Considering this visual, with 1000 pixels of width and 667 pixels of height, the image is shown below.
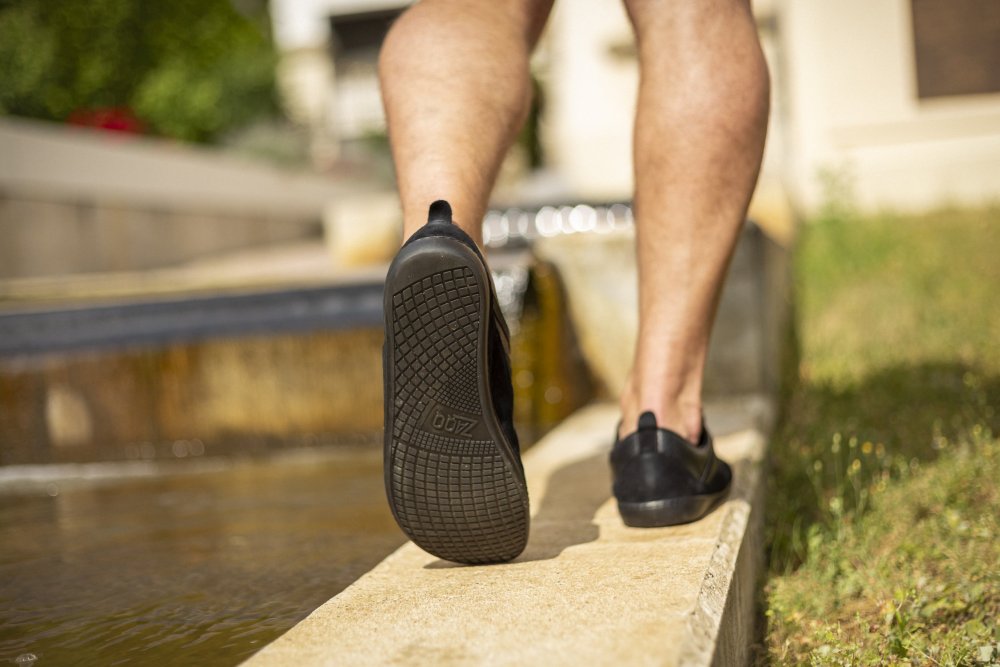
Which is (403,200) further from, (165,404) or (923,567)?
(165,404)

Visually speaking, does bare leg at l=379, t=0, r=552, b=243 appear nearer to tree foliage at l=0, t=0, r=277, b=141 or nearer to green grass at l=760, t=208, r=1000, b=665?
green grass at l=760, t=208, r=1000, b=665

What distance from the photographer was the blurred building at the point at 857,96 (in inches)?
311

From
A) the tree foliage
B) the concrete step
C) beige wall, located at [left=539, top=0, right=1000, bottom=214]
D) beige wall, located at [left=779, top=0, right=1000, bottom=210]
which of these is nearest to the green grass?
the concrete step

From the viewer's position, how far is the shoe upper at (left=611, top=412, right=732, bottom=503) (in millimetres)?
1312

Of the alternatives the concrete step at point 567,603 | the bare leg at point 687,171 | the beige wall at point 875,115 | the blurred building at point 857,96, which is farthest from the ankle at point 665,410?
the beige wall at point 875,115

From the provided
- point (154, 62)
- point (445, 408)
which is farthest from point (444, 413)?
point (154, 62)

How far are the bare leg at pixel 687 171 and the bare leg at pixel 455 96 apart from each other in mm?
178

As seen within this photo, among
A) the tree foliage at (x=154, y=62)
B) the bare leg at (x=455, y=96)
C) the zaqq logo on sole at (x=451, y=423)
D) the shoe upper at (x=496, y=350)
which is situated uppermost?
the tree foliage at (x=154, y=62)

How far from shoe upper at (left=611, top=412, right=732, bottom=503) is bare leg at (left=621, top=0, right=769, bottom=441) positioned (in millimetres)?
26

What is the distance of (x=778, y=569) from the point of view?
4.93 ft

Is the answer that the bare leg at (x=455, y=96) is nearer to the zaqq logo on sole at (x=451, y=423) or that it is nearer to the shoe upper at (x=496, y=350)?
the shoe upper at (x=496, y=350)

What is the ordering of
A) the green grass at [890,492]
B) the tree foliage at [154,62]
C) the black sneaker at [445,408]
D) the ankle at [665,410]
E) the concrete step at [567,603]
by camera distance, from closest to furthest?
the concrete step at [567,603] < the black sneaker at [445,408] < the green grass at [890,492] < the ankle at [665,410] < the tree foliage at [154,62]

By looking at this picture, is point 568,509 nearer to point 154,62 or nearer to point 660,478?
point 660,478

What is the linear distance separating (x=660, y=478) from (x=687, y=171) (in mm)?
406
